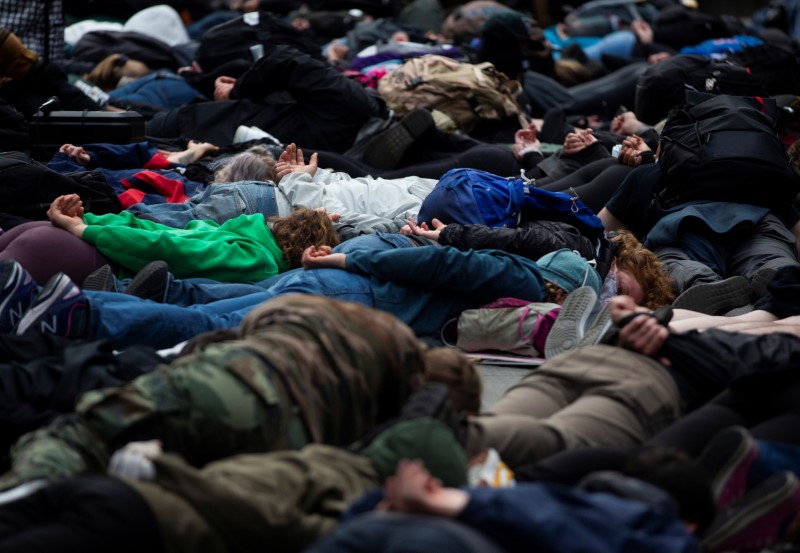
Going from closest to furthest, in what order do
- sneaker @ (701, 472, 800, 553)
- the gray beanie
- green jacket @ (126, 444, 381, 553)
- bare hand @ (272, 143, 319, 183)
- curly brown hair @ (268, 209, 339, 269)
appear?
green jacket @ (126, 444, 381, 553) < sneaker @ (701, 472, 800, 553) < the gray beanie < curly brown hair @ (268, 209, 339, 269) < bare hand @ (272, 143, 319, 183)

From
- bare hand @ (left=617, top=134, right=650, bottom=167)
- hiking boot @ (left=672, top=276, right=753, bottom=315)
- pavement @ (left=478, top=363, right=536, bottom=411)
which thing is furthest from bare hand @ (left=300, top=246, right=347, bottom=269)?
bare hand @ (left=617, top=134, right=650, bottom=167)

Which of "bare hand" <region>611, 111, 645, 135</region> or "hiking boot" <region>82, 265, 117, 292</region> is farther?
"bare hand" <region>611, 111, 645, 135</region>

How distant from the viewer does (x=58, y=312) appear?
4402 millimetres

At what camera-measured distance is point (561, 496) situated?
2.83m

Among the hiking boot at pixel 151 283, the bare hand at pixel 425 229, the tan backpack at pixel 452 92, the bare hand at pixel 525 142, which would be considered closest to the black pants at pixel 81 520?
the hiking boot at pixel 151 283

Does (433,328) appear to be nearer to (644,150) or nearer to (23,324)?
(23,324)

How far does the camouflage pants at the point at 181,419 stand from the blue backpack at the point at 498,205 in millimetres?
2490

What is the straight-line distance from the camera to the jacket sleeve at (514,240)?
533 cm

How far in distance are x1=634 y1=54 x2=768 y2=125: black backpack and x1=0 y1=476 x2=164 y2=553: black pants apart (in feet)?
16.6

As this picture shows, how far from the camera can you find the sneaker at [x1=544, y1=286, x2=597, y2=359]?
Answer: 464cm

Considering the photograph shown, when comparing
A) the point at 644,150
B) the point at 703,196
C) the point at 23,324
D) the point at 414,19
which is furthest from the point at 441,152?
the point at 414,19

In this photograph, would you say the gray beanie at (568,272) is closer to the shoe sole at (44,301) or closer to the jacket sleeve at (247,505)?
the shoe sole at (44,301)

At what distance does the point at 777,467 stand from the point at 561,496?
0.82 m

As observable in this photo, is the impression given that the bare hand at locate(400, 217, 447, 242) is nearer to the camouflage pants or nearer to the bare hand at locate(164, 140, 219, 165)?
the bare hand at locate(164, 140, 219, 165)
